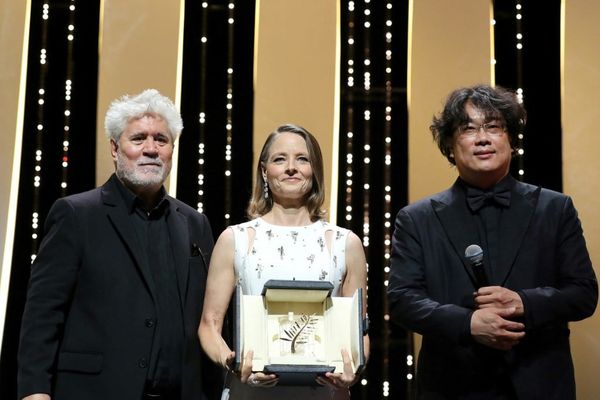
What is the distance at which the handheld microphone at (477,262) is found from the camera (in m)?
2.15

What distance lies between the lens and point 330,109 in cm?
382

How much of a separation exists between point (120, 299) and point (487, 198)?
1.08 m

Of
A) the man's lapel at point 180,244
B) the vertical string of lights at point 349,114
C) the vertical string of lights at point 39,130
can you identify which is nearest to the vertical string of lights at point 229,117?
the vertical string of lights at point 349,114

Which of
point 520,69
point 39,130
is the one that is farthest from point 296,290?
point 520,69

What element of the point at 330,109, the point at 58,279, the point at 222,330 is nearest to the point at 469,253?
the point at 222,330

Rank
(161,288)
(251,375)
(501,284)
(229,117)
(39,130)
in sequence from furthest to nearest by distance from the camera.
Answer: (229,117), (39,130), (161,288), (501,284), (251,375)

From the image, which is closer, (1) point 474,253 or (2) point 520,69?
(1) point 474,253

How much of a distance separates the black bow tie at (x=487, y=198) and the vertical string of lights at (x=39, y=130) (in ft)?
6.53

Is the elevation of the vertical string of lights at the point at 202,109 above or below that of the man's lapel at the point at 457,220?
above

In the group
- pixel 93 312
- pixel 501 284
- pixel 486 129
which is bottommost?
pixel 93 312

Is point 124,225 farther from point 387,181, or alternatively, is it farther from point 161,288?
point 387,181

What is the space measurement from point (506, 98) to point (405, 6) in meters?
1.57

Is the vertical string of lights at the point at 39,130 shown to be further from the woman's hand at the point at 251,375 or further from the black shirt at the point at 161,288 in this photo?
the woman's hand at the point at 251,375

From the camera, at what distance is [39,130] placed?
3680mm
